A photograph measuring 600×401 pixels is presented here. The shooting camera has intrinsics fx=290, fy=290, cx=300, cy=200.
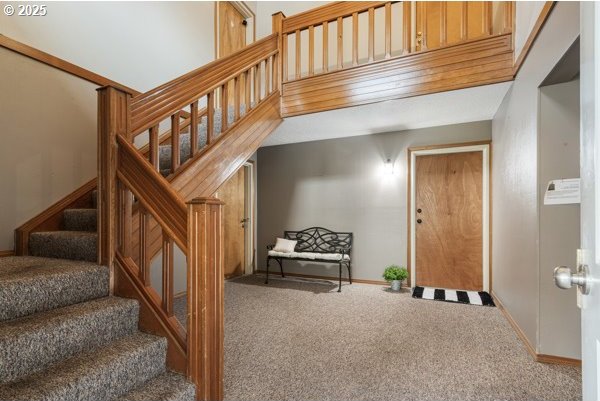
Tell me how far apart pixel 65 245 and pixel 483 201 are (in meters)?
4.06

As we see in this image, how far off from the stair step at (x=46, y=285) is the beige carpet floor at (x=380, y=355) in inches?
36.0

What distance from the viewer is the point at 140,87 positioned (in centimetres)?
298

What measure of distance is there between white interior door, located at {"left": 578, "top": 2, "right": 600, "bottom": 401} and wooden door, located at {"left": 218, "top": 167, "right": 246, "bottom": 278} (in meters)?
3.86

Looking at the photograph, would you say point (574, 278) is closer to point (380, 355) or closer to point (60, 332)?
point (380, 355)

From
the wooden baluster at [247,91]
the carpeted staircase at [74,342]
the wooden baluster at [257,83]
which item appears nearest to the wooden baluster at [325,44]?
the wooden baluster at [257,83]

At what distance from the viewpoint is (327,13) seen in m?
3.05

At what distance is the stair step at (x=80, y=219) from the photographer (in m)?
2.14

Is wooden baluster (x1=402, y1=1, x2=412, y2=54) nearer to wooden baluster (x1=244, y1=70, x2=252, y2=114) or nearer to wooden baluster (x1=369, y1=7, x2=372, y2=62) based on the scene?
wooden baluster (x1=369, y1=7, x2=372, y2=62)

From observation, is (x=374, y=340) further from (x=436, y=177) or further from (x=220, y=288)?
(x=436, y=177)

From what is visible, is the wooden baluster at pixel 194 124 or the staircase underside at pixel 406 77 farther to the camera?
the staircase underside at pixel 406 77

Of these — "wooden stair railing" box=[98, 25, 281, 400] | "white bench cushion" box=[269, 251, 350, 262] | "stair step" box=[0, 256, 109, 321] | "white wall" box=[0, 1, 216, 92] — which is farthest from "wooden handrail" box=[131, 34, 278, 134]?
"white bench cushion" box=[269, 251, 350, 262]

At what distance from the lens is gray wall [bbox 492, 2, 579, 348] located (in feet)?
5.40

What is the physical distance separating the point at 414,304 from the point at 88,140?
3.51 meters

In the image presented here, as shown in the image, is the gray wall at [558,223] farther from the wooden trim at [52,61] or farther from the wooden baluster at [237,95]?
the wooden trim at [52,61]
